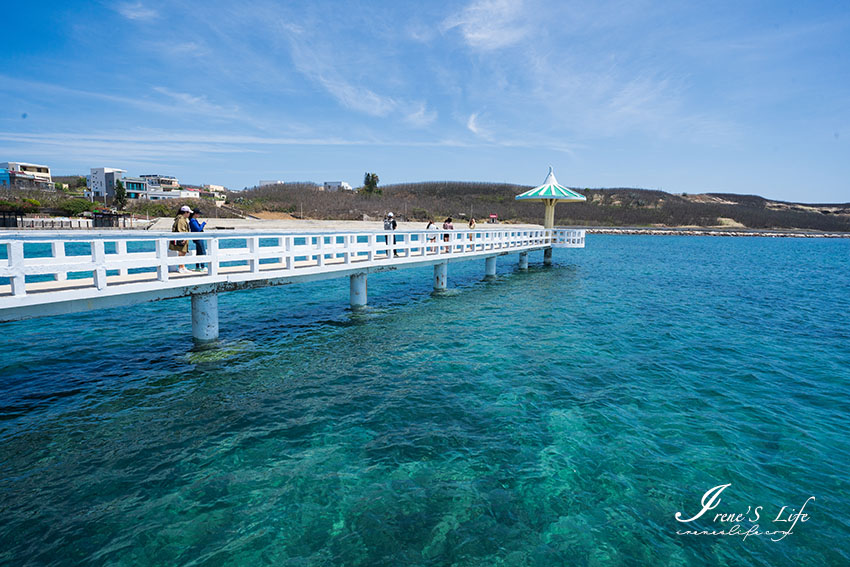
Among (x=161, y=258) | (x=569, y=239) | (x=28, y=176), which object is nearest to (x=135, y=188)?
(x=28, y=176)

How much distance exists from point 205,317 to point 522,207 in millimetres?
133877

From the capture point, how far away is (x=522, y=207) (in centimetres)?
13812

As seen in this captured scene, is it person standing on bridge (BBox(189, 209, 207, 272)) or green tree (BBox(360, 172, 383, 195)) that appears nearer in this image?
person standing on bridge (BBox(189, 209, 207, 272))

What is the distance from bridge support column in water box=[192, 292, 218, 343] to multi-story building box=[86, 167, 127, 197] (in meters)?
110

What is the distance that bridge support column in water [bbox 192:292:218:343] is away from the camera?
11.0 m

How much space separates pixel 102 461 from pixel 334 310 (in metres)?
10.3

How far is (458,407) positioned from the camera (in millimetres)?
8219

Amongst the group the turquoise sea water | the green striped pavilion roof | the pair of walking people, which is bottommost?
the turquoise sea water

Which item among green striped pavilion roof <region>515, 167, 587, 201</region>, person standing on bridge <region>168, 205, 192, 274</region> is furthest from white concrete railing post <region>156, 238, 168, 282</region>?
green striped pavilion roof <region>515, 167, 587, 201</region>

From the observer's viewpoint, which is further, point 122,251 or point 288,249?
point 288,249

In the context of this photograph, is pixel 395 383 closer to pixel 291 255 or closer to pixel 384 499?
pixel 384 499

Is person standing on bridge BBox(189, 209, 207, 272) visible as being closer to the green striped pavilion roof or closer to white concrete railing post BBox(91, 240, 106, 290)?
white concrete railing post BBox(91, 240, 106, 290)

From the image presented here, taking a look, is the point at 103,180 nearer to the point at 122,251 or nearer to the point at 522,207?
the point at 522,207

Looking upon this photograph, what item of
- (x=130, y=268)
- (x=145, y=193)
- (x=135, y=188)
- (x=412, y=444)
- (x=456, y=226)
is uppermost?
(x=135, y=188)
